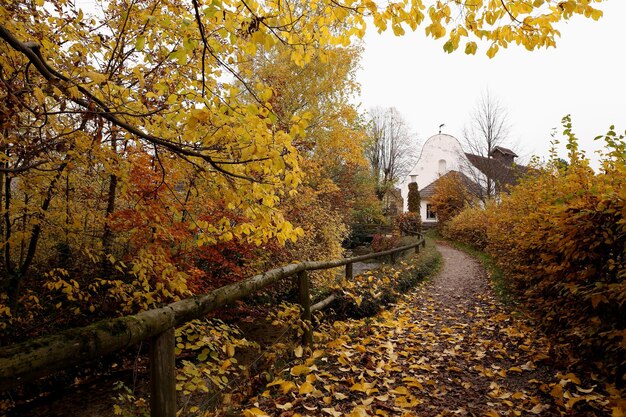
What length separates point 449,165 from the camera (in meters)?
40.3

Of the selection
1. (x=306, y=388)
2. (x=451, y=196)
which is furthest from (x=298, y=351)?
(x=451, y=196)

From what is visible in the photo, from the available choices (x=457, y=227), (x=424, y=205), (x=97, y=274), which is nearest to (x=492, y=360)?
(x=97, y=274)

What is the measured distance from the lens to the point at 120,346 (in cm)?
158

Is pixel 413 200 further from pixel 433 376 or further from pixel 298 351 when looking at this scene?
pixel 298 351

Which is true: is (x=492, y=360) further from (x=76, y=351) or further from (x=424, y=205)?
(x=424, y=205)

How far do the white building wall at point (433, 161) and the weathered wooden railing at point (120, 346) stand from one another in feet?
128

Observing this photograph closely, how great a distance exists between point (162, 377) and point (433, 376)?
297cm

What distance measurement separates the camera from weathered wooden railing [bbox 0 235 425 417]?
1.22 metres

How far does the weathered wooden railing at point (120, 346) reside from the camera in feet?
4.00

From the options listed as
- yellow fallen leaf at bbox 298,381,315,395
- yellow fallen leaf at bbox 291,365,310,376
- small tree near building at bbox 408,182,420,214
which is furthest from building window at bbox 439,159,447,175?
yellow fallen leaf at bbox 298,381,315,395

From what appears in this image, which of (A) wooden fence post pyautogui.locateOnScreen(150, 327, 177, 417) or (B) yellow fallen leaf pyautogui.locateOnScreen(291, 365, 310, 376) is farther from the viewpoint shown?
(B) yellow fallen leaf pyautogui.locateOnScreen(291, 365, 310, 376)

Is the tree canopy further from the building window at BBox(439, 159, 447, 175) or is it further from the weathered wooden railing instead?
the building window at BBox(439, 159, 447, 175)

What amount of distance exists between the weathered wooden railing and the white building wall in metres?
39.1

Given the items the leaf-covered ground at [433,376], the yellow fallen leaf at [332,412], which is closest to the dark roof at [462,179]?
the leaf-covered ground at [433,376]
